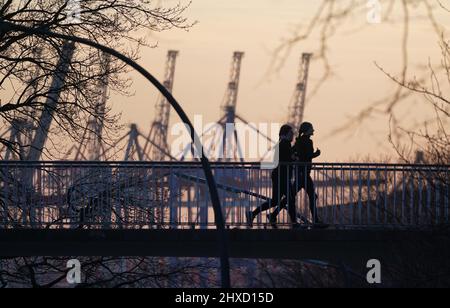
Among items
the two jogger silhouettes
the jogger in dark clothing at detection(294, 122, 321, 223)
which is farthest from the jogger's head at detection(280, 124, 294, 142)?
the jogger in dark clothing at detection(294, 122, 321, 223)

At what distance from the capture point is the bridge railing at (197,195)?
79.2ft

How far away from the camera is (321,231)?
2417cm

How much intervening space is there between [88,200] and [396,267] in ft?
19.7

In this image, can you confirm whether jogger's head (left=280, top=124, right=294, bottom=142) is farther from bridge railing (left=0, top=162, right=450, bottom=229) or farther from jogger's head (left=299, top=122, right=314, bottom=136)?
bridge railing (left=0, top=162, right=450, bottom=229)

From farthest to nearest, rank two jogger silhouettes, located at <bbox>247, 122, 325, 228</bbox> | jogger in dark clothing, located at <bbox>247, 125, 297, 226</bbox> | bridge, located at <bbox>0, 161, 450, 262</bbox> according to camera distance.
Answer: bridge, located at <bbox>0, 161, 450, 262</bbox>
jogger in dark clothing, located at <bbox>247, 125, 297, 226</bbox>
two jogger silhouettes, located at <bbox>247, 122, 325, 228</bbox>

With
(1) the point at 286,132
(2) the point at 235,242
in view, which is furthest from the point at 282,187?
(1) the point at 286,132

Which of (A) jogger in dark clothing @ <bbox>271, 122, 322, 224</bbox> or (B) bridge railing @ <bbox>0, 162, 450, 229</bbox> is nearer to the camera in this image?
(A) jogger in dark clothing @ <bbox>271, 122, 322, 224</bbox>

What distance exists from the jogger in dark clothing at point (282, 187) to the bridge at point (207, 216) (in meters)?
0.16

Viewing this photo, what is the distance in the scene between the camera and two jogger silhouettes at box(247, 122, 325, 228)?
77.0 ft

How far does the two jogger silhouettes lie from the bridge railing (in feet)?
0.12

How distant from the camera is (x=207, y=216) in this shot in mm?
24359

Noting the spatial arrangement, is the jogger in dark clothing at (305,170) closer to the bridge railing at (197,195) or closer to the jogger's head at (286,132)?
the bridge railing at (197,195)

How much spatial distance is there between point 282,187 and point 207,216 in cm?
125

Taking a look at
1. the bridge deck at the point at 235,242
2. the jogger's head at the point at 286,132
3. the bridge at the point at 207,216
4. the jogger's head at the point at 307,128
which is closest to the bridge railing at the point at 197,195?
the bridge at the point at 207,216
